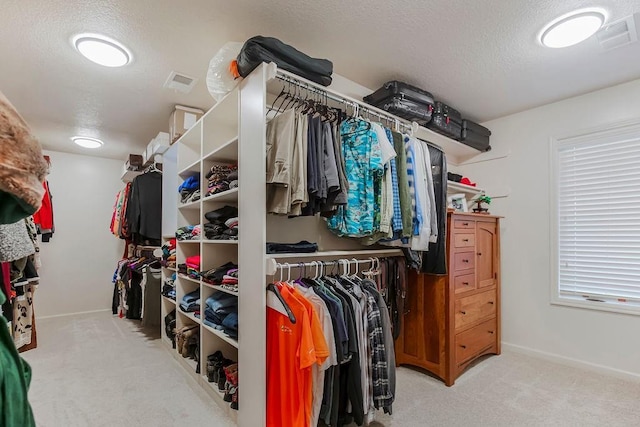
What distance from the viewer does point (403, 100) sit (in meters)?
2.43

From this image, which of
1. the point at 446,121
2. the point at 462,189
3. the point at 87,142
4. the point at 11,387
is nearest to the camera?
the point at 11,387

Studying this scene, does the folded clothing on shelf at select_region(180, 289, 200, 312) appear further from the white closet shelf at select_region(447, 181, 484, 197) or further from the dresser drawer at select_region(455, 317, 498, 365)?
the white closet shelf at select_region(447, 181, 484, 197)

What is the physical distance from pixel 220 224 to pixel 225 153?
1.71 feet

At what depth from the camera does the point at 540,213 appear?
307 centimetres

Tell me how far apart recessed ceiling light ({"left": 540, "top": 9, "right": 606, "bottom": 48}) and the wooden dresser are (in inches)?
51.7

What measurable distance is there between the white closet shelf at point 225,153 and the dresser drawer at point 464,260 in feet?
6.23

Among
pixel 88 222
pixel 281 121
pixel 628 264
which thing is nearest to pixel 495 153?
pixel 628 264

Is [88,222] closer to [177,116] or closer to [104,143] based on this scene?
[104,143]

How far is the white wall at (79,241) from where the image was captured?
4547 millimetres

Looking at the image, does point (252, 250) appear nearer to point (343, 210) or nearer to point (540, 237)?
point (343, 210)

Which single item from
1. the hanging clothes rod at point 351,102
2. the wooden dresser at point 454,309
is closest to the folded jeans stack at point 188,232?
the hanging clothes rod at point 351,102

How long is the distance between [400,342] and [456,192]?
1632 millimetres

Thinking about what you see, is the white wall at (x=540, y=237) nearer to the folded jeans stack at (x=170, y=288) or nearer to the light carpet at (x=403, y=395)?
the light carpet at (x=403, y=395)

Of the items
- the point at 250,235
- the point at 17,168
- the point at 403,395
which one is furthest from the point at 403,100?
the point at 17,168
